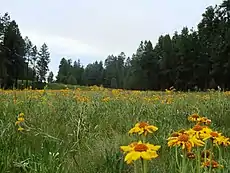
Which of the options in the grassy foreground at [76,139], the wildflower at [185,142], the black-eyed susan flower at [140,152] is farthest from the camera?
the grassy foreground at [76,139]

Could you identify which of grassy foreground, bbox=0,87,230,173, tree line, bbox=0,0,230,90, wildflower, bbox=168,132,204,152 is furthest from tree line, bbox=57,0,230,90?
wildflower, bbox=168,132,204,152

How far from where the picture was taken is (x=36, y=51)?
7106 cm

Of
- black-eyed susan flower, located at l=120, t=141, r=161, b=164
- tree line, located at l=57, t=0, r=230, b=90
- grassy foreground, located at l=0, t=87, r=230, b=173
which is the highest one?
tree line, located at l=57, t=0, r=230, b=90

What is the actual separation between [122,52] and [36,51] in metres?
38.5

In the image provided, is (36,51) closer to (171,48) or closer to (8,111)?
(171,48)

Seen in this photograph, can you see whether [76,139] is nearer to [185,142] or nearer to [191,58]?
[185,142]

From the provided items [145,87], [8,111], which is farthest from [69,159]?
[145,87]

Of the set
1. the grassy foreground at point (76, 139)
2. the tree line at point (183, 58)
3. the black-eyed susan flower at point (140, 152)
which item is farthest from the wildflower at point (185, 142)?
the tree line at point (183, 58)

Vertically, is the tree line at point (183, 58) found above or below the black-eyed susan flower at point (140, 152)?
above

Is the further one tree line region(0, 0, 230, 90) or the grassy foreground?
tree line region(0, 0, 230, 90)

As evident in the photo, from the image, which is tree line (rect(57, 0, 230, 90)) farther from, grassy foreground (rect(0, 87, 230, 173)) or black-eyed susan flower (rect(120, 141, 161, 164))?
black-eyed susan flower (rect(120, 141, 161, 164))

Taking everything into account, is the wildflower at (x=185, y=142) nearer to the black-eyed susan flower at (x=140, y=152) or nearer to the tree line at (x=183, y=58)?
the black-eyed susan flower at (x=140, y=152)

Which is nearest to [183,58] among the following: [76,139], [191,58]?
[191,58]

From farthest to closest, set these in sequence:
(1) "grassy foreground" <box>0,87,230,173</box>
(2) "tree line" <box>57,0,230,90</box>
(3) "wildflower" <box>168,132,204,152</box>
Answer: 1. (2) "tree line" <box>57,0,230,90</box>
2. (1) "grassy foreground" <box>0,87,230,173</box>
3. (3) "wildflower" <box>168,132,204,152</box>
